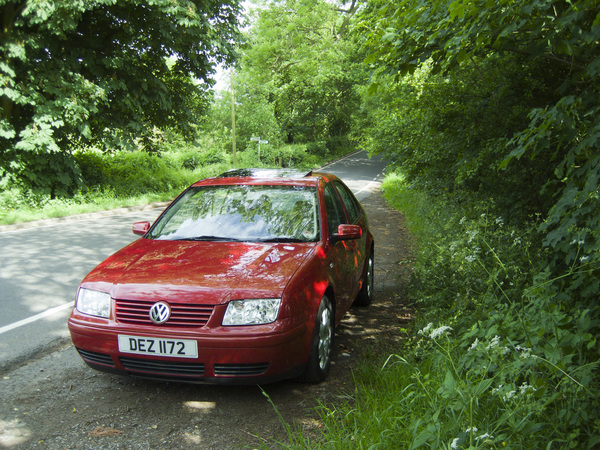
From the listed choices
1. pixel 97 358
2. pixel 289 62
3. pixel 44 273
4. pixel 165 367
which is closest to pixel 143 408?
pixel 165 367

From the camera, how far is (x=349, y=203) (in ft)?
20.6

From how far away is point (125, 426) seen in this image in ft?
11.0

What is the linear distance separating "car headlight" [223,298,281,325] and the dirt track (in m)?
0.54

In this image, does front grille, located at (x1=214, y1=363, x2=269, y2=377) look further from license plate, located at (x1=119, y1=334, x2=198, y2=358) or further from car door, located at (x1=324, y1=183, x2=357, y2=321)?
car door, located at (x1=324, y1=183, x2=357, y2=321)

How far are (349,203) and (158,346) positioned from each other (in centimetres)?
339

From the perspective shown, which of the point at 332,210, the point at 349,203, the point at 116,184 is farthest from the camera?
the point at 116,184

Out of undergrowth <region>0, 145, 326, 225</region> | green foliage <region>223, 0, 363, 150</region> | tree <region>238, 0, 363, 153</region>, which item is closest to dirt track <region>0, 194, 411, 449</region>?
undergrowth <region>0, 145, 326, 225</region>

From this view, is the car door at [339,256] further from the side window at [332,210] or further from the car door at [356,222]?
the car door at [356,222]

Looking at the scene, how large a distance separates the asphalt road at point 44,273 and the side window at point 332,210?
2832 millimetres

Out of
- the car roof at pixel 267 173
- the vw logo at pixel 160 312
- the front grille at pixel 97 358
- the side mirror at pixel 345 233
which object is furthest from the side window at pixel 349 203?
the front grille at pixel 97 358

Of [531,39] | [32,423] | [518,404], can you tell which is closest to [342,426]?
[518,404]

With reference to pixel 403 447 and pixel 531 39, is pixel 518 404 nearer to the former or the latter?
pixel 403 447

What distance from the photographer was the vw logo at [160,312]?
348 centimetres

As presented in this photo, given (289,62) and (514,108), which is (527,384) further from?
(289,62)
